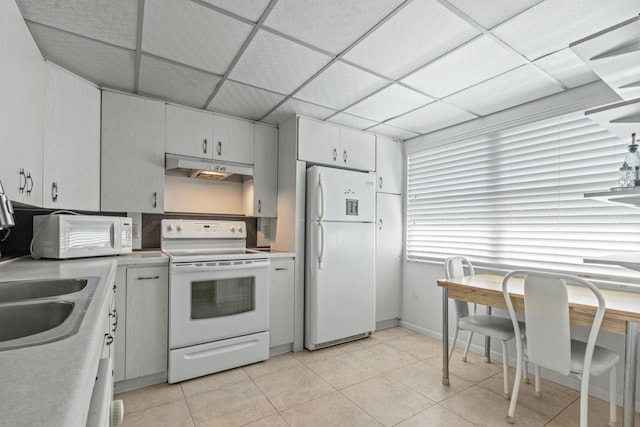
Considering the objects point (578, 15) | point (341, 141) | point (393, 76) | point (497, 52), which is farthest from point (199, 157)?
point (578, 15)

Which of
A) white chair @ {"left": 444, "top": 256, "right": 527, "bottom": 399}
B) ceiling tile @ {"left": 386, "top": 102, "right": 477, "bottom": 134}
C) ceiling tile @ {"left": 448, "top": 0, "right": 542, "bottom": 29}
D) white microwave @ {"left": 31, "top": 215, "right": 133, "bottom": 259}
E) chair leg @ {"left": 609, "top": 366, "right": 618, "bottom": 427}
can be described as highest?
ceiling tile @ {"left": 448, "top": 0, "right": 542, "bottom": 29}

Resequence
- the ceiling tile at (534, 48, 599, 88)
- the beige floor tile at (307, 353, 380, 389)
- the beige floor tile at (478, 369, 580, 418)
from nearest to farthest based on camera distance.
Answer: the ceiling tile at (534, 48, 599, 88) → the beige floor tile at (478, 369, 580, 418) → the beige floor tile at (307, 353, 380, 389)

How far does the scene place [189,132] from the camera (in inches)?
116

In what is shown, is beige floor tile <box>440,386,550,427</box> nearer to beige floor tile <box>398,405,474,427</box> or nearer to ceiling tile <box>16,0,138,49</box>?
beige floor tile <box>398,405,474,427</box>

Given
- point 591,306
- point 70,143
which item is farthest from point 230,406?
point 591,306

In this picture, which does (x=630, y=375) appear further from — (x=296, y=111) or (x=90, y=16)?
(x=90, y=16)

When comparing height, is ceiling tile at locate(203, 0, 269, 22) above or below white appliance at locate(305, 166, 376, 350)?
above

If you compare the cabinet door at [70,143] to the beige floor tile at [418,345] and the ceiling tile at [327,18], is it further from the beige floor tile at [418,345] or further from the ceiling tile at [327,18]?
the beige floor tile at [418,345]

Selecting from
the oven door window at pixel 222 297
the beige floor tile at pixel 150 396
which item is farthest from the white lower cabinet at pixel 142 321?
the oven door window at pixel 222 297

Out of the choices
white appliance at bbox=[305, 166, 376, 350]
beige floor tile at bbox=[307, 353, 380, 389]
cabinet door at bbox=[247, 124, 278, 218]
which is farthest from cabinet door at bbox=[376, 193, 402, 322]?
cabinet door at bbox=[247, 124, 278, 218]

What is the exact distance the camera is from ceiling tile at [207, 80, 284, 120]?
2576mm

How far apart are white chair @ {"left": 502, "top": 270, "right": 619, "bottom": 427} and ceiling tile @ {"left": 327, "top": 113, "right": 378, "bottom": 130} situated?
212 cm

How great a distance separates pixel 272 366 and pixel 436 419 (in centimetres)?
139

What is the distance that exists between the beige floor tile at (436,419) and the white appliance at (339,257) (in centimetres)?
123
